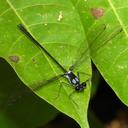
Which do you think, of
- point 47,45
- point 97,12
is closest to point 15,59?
point 47,45

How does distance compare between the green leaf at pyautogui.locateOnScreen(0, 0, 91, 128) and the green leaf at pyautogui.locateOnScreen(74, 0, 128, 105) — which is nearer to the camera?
the green leaf at pyautogui.locateOnScreen(0, 0, 91, 128)

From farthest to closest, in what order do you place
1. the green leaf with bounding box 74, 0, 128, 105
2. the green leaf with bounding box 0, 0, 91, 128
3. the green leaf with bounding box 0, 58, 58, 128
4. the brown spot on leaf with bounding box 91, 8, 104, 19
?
the green leaf with bounding box 0, 58, 58, 128
the brown spot on leaf with bounding box 91, 8, 104, 19
the green leaf with bounding box 74, 0, 128, 105
the green leaf with bounding box 0, 0, 91, 128

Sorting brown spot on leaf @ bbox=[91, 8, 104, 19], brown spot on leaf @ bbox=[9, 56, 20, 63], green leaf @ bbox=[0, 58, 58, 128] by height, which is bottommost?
green leaf @ bbox=[0, 58, 58, 128]

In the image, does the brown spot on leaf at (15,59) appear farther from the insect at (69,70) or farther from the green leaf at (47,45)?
the insect at (69,70)

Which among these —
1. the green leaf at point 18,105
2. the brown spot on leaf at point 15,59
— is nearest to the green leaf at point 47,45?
the brown spot on leaf at point 15,59

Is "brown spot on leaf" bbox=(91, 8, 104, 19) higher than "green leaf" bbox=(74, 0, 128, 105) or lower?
higher

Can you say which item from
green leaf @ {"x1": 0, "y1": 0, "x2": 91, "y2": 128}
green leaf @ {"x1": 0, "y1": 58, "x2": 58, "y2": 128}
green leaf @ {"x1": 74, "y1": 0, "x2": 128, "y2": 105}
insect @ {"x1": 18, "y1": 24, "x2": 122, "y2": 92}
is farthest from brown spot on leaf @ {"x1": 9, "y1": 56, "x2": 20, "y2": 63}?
green leaf @ {"x1": 0, "y1": 58, "x2": 58, "y2": 128}

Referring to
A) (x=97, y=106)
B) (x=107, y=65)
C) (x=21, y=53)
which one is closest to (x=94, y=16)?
(x=107, y=65)

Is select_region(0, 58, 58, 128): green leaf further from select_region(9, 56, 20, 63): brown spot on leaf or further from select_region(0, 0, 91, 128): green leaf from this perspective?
select_region(9, 56, 20, 63): brown spot on leaf
